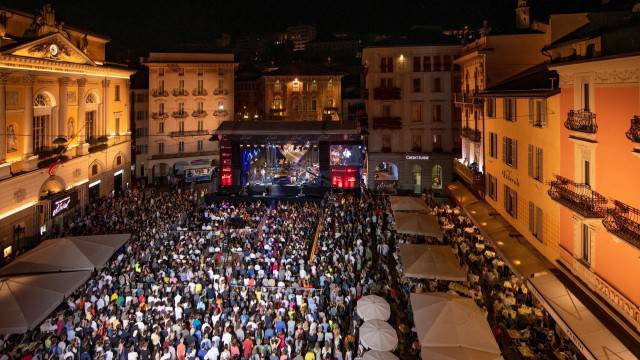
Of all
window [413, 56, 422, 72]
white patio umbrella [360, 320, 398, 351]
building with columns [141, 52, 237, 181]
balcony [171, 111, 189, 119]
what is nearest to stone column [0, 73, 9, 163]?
white patio umbrella [360, 320, 398, 351]

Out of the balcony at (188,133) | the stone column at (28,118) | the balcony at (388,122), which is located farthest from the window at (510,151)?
the balcony at (188,133)

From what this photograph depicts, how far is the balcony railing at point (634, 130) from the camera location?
1284 cm

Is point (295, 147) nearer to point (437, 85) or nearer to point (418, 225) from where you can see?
point (437, 85)

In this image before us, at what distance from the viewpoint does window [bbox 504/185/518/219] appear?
26.0 metres

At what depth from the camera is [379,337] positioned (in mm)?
16656

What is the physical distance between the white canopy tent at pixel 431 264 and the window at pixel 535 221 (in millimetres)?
3849

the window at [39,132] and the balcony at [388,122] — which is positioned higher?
the balcony at [388,122]

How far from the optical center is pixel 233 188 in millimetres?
49531

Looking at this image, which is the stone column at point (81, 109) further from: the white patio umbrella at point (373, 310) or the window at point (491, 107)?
the window at point (491, 107)

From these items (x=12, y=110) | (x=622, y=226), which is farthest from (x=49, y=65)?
(x=622, y=226)

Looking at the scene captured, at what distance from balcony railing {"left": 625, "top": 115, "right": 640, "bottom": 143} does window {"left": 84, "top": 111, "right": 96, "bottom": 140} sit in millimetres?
39196

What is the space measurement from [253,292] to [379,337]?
7.27 m

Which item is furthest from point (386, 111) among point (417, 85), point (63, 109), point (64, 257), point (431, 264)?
point (64, 257)

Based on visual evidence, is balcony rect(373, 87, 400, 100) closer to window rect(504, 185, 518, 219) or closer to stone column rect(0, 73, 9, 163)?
window rect(504, 185, 518, 219)
